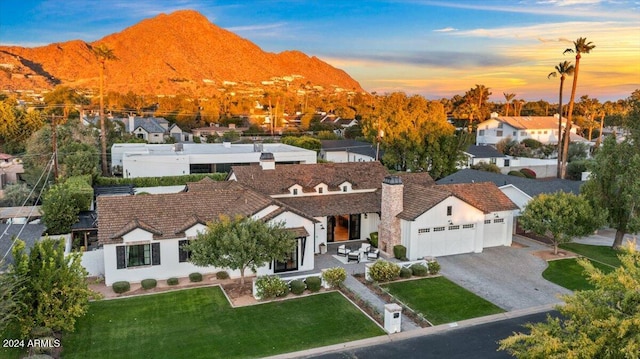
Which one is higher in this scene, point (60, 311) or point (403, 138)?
point (403, 138)

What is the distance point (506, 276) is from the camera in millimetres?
26500

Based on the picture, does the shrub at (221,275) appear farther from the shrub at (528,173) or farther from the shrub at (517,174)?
the shrub at (528,173)

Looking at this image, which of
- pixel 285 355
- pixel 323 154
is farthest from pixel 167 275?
pixel 323 154

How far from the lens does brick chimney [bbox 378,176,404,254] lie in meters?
29.7

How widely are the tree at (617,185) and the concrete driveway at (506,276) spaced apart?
16.2ft

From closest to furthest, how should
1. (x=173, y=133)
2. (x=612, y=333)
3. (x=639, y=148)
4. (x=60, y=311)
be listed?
(x=612, y=333), (x=60, y=311), (x=639, y=148), (x=173, y=133)

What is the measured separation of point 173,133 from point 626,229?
73.8 metres

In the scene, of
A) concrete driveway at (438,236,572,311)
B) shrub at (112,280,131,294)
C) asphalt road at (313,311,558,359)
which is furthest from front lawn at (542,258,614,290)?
shrub at (112,280,131,294)

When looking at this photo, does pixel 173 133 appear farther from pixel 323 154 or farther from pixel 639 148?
pixel 639 148

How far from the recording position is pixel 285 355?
57.6ft

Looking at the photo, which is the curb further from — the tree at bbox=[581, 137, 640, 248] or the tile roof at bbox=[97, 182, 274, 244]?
the tree at bbox=[581, 137, 640, 248]

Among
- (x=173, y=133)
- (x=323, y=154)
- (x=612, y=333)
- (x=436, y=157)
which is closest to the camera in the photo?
(x=612, y=333)

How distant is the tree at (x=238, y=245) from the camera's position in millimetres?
21891

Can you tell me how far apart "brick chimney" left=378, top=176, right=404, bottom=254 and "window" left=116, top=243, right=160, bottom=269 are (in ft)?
45.2
